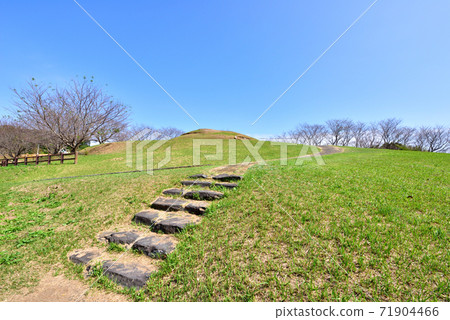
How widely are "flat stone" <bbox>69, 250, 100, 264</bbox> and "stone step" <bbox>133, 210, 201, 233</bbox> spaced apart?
3.93 ft

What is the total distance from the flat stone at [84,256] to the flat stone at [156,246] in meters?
0.86

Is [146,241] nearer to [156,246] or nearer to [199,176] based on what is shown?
[156,246]

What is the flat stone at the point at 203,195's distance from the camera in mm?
5703

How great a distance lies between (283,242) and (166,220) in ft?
9.68

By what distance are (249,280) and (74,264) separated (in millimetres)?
3687

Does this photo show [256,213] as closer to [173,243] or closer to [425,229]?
[173,243]

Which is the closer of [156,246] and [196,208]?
[156,246]

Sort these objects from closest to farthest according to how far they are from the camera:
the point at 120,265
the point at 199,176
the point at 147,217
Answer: the point at 120,265, the point at 147,217, the point at 199,176

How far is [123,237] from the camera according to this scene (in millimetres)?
4309

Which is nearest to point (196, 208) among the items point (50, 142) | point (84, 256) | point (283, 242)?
point (283, 242)

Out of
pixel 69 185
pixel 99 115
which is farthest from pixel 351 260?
pixel 99 115

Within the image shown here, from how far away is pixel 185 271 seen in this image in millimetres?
3082

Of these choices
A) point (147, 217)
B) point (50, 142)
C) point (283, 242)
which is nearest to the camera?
point (283, 242)

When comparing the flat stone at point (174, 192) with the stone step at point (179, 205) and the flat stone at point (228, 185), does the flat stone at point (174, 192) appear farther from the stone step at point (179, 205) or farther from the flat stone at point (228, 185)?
the flat stone at point (228, 185)
